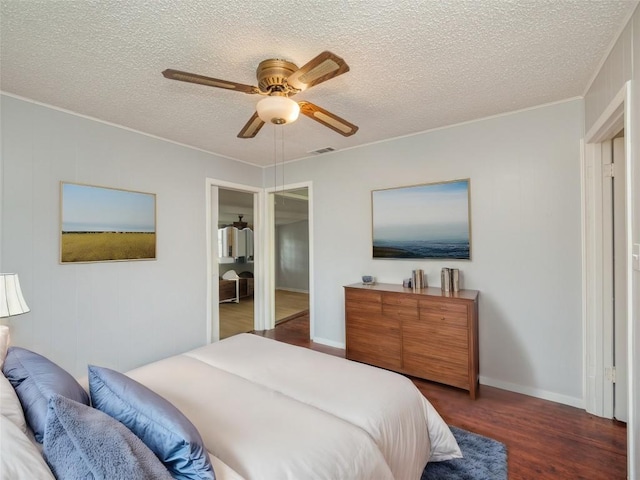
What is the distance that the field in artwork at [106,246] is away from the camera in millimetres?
2582

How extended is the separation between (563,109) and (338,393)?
9.37ft

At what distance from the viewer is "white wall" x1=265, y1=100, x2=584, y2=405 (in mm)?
2463

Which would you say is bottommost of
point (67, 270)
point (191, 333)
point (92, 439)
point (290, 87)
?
point (191, 333)

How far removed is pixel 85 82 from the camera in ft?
6.98

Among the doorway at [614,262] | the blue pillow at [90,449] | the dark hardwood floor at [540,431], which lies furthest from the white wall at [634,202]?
the blue pillow at [90,449]

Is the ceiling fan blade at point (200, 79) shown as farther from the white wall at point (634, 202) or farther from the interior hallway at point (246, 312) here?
the interior hallway at point (246, 312)

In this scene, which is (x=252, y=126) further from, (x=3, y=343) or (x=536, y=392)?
(x=536, y=392)

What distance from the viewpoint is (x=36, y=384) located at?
1144 millimetres

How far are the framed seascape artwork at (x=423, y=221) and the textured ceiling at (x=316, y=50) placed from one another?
783 mm

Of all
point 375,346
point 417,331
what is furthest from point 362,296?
point 417,331

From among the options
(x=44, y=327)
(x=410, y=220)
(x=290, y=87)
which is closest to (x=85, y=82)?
(x=290, y=87)

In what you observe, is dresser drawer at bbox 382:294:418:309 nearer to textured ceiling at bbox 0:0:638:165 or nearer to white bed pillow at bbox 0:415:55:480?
textured ceiling at bbox 0:0:638:165

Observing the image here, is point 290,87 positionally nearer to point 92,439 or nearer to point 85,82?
point 85,82

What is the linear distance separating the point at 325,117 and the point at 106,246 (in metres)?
2.38
